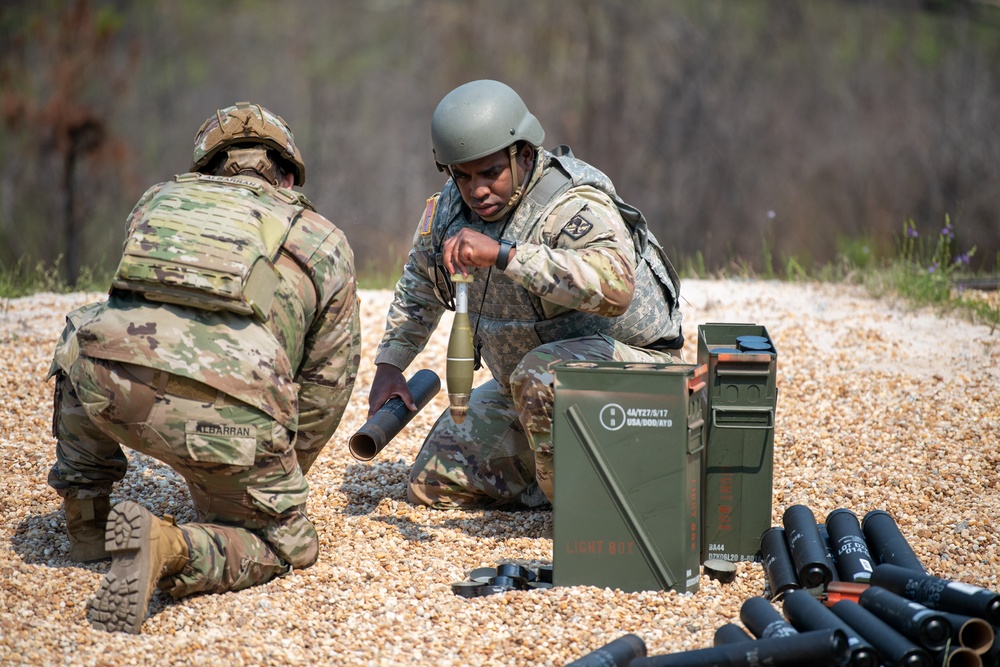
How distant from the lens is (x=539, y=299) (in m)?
4.44

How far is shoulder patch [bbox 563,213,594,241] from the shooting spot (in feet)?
13.5

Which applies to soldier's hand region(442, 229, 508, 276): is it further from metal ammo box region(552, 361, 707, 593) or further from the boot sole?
the boot sole

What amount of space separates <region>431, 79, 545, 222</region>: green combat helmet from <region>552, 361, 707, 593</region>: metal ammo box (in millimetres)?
1032

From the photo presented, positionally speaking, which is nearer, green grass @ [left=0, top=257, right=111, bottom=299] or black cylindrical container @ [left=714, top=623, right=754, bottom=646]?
black cylindrical container @ [left=714, top=623, right=754, bottom=646]

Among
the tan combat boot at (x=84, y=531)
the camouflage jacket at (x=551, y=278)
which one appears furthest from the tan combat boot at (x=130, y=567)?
the camouflage jacket at (x=551, y=278)

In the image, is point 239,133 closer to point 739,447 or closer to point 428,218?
point 428,218

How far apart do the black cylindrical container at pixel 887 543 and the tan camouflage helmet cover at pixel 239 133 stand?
260 centimetres

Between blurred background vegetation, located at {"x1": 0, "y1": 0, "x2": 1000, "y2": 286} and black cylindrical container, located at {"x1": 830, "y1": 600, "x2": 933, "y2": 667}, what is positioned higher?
blurred background vegetation, located at {"x1": 0, "y1": 0, "x2": 1000, "y2": 286}

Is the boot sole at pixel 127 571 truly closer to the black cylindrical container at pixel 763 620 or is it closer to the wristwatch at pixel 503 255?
the wristwatch at pixel 503 255

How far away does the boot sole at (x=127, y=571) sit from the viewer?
3248 millimetres

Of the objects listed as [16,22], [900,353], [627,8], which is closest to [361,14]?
[627,8]

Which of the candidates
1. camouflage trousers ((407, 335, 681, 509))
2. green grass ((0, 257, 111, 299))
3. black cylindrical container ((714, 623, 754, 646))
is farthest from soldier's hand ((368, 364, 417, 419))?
green grass ((0, 257, 111, 299))

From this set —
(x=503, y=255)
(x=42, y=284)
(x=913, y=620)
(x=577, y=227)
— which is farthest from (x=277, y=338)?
(x=42, y=284)

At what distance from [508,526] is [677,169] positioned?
17.0m
